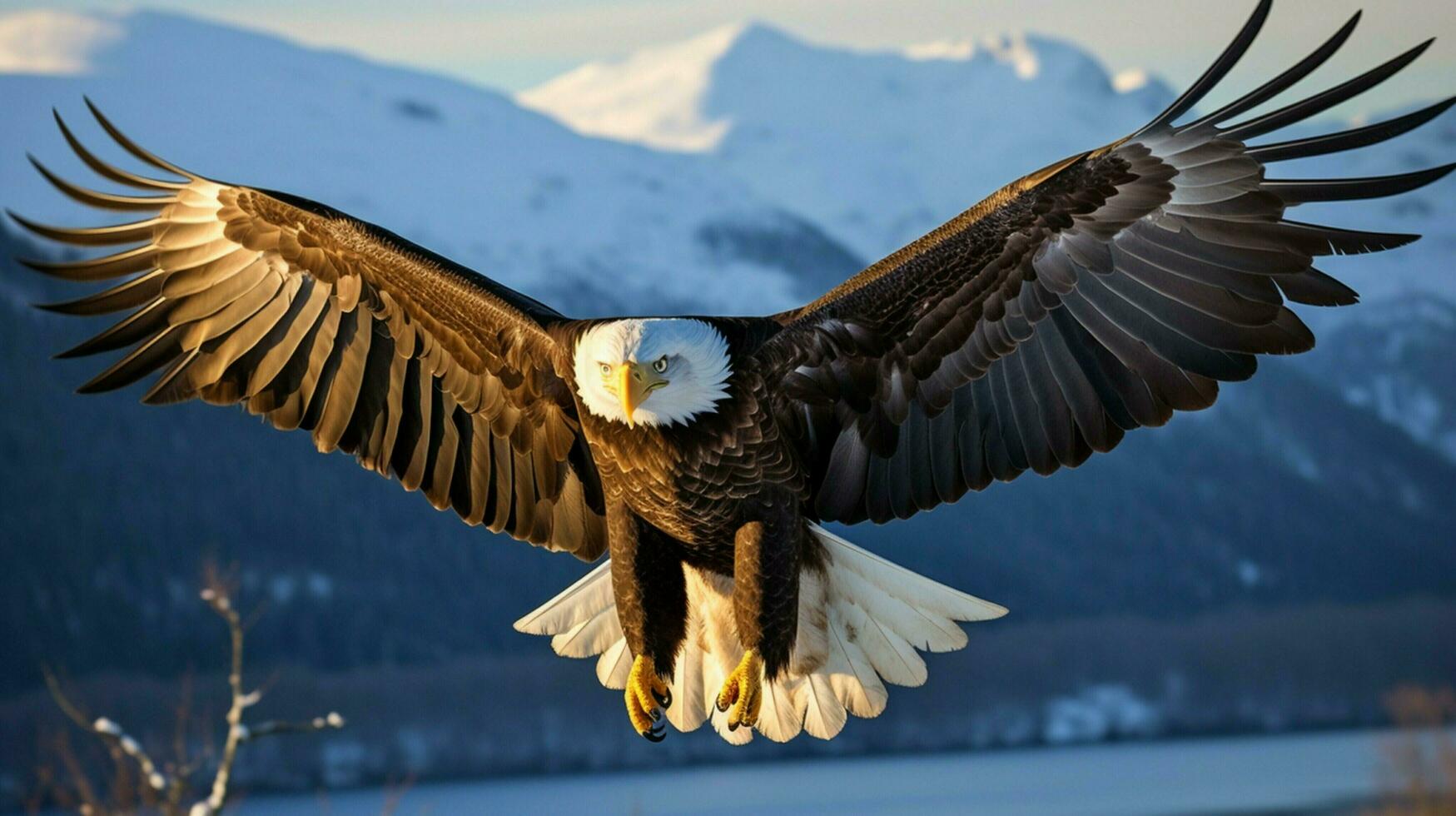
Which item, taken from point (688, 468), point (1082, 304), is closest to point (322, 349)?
point (688, 468)

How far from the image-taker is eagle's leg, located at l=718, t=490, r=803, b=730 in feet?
15.1

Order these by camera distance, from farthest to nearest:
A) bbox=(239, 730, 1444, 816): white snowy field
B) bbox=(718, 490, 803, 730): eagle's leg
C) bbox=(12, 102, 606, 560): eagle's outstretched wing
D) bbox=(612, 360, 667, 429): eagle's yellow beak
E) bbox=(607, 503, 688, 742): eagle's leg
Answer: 1. bbox=(239, 730, 1444, 816): white snowy field
2. bbox=(12, 102, 606, 560): eagle's outstretched wing
3. bbox=(607, 503, 688, 742): eagle's leg
4. bbox=(718, 490, 803, 730): eagle's leg
5. bbox=(612, 360, 667, 429): eagle's yellow beak

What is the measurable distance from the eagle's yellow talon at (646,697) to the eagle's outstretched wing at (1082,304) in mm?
704

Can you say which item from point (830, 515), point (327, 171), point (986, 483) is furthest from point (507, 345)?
point (327, 171)

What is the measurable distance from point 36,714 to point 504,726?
18652 mm

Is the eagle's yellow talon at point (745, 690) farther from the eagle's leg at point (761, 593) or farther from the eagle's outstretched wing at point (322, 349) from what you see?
the eagle's outstretched wing at point (322, 349)

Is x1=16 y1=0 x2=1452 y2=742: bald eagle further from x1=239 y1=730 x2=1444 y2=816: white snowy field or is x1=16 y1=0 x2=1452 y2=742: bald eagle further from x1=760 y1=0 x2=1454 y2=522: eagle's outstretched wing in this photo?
x1=239 y1=730 x2=1444 y2=816: white snowy field

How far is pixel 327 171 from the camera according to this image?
118m

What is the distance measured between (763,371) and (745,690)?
0.80 m

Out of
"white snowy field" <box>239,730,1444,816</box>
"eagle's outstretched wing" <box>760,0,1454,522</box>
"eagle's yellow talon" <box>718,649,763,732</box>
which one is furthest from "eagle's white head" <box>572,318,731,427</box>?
"white snowy field" <box>239,730,1444,816</box>

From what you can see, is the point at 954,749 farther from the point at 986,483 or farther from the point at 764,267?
the point at 986,483

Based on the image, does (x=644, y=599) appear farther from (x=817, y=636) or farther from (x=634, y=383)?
(x=634, y=383)

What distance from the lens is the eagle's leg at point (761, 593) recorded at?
4.60 metres

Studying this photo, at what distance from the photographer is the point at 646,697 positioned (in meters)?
4.83
